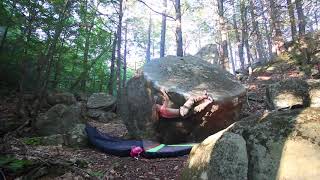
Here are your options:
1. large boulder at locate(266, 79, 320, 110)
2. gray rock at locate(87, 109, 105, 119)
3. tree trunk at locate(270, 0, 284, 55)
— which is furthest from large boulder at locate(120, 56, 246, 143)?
tree trunk at locate(270, 0, 284, 55)

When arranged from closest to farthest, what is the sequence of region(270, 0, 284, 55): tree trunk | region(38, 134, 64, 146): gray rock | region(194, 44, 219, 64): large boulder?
1. region(38, 134, 64, 146): gray rock
2. region(270, 0, 284, 55): tree trunk
3. region(194, 44, 219, 64): large boulder

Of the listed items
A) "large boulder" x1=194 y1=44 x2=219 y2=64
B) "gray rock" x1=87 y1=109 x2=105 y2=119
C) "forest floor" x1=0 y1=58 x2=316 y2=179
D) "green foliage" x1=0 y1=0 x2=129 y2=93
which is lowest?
"forest floor" x1=0 y1=58 x2=316 y2=179

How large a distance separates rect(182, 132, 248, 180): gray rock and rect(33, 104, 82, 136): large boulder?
6.36 m

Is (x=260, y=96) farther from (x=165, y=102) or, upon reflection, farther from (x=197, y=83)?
(x=165, y=102)

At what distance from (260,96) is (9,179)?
913 centimetres

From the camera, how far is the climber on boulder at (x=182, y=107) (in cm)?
708

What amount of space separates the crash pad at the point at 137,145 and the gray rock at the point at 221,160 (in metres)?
3.15

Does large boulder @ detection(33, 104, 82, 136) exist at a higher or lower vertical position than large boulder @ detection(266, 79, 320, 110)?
lower

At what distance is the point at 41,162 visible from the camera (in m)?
4.35

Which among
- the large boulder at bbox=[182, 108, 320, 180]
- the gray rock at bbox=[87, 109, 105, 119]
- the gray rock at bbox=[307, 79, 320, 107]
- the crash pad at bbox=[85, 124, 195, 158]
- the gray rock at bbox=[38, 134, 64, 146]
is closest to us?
the large boulder at bbox=[182, 108, 320, 180]

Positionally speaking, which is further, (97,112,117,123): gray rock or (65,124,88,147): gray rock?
(97,112,117,123): gray rock

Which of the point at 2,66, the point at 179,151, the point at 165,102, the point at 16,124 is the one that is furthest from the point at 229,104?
the point at 2,66

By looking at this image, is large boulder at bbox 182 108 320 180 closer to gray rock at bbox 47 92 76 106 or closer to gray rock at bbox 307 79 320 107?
gray rock at bbox 307 79 320 107

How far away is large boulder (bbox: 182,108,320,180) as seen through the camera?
2.52 m
